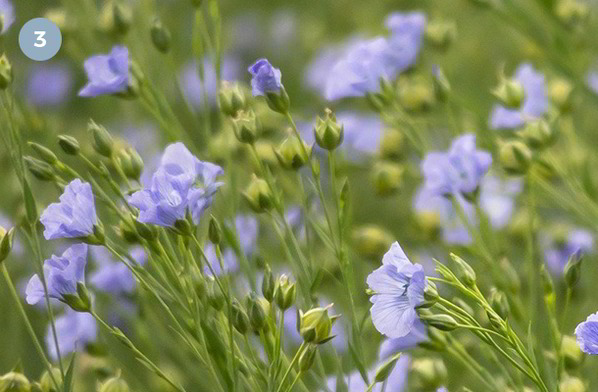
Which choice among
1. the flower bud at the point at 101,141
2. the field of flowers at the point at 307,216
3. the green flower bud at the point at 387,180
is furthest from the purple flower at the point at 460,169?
the flower bud at the point at 101,141

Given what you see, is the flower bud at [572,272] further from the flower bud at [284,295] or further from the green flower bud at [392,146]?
the green flower bud at [392,146]

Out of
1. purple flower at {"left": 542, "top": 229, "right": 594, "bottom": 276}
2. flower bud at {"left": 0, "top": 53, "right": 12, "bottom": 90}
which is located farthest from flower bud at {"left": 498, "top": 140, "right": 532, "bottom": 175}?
Result: flower bud at {"left": 0, "top": 53, "right": 12, "bottom": 90}

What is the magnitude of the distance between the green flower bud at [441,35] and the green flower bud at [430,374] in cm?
57

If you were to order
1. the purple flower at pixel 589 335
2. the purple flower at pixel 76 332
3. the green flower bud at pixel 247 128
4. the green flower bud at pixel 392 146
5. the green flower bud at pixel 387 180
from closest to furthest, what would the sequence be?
the purple flower at pixel 589 335 → the green flower bud at pixel 247 128 → the purple flower at pixel 76 332 → the green flower bud at pixel 387 180 → the green flower bud at pixel 392 146

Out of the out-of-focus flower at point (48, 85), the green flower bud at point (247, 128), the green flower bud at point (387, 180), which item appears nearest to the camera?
the green flower bud at point (247, 128)

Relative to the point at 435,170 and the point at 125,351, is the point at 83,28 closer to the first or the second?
the point at 125,351

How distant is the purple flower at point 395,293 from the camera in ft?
2.67

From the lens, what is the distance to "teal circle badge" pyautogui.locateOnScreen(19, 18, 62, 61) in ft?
3.59

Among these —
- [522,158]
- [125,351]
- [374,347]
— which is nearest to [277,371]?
[522,158]

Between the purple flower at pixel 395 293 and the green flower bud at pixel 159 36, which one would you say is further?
the green flower bud at pixel 159 36

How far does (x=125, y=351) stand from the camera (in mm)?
1676

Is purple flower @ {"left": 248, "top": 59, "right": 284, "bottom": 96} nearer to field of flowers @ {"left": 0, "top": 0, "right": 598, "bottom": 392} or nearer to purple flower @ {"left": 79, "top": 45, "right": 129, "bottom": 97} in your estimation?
field of flowers @ {"left": 0, "top": 0, "right": 598, "bottom": 392}

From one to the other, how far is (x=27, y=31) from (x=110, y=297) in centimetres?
33

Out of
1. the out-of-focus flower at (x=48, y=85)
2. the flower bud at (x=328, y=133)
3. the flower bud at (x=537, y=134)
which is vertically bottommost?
the out-of-focus flower at (x=48, y=85)
